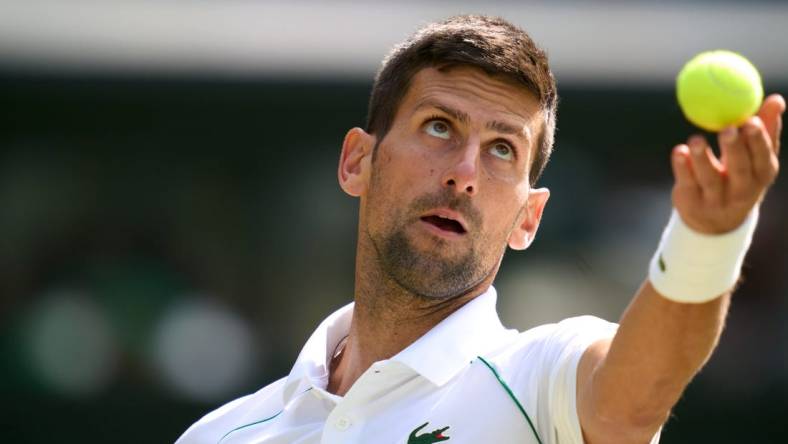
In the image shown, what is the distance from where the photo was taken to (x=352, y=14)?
808 cm

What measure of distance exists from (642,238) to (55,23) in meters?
4.09

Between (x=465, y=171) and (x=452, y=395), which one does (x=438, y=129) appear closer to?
(x=465, y=171)

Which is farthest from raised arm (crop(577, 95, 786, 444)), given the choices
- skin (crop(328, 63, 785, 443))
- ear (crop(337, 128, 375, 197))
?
ear (crop(337, 128, 375, 197))

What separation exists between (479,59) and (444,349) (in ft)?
2.41

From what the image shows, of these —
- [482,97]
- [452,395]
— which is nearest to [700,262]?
[452,395]

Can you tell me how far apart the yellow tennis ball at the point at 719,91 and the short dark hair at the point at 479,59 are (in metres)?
0.87

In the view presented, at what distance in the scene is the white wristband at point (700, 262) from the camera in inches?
76.9

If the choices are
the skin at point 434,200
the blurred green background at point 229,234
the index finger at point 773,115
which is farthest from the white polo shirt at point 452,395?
the blurred green background at point 229,234

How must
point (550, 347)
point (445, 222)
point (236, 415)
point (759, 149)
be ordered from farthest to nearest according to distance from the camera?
1. point (236, 415)
2. point (445, 222)
3. point (550, 347)
4. point (759, 149)

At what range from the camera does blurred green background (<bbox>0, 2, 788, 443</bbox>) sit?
7.60m

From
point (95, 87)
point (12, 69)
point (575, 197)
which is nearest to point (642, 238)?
point (575, 197)

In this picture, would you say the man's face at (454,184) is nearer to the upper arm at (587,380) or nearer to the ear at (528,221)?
the ear at (528,221)

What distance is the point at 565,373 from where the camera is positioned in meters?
2.29

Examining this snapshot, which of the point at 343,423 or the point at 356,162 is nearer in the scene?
the point at 343,423
